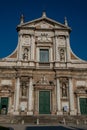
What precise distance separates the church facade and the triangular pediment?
128 mm

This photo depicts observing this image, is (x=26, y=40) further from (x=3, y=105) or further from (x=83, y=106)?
(x=83, y=106)

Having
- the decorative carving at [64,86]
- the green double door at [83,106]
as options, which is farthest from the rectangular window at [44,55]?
the green double door at [83,106]

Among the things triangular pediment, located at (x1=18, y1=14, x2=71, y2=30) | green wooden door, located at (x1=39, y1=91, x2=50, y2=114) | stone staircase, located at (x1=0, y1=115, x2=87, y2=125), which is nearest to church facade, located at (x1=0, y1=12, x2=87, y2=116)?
green wooden door, located at (x1=39, y1=91, x2=50, y2=114)

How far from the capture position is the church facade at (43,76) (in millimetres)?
21516

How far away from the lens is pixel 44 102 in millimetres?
21859

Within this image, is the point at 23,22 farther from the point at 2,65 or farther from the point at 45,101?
the point at 45,101

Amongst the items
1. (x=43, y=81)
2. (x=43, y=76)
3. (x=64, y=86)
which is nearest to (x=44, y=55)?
(x=43, y=76)

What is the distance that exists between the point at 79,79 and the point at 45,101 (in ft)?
15.4

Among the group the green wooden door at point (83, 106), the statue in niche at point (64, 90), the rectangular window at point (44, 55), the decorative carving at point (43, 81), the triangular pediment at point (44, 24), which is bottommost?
the green wooden door at point (83, 106)

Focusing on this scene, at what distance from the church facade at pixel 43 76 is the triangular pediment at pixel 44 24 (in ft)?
0.42

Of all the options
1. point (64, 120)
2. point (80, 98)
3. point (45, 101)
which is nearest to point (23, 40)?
point (45, 101)

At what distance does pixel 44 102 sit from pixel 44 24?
10.1 metres

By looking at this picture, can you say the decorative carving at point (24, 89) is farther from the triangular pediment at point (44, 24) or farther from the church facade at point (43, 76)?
the triangular pediment at point (44, 24)

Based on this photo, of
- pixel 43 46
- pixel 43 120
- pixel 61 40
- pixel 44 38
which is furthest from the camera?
pixel 61 40
